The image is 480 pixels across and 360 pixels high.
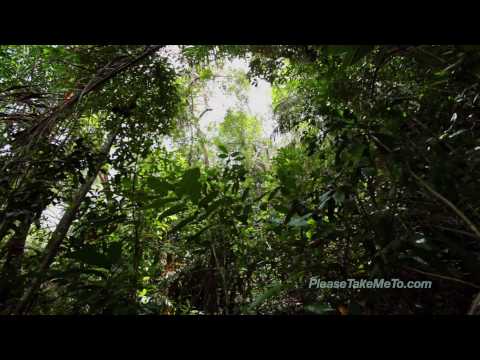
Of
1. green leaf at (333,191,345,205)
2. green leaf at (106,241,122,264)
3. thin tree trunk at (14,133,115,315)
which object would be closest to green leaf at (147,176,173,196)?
green leaf at (106,241,122,264)

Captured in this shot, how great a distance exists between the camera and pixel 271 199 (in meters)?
1.39

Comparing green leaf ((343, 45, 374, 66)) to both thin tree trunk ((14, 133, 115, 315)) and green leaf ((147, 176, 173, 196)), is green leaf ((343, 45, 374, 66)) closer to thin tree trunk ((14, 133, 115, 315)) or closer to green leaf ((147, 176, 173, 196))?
green leaf ((147, 176, 173, 196))

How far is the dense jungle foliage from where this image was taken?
978 millimetres

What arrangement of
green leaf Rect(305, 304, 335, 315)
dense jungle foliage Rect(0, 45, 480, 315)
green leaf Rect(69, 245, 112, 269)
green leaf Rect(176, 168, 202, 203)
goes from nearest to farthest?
green leaf Rect(305, 304, 335, 315)
dense jungle foliage Rect(0, 45, 480, 315)
green leaf Rect(69, 245, 112, 269)
green leaf Rect(176, 168, 202, 203)

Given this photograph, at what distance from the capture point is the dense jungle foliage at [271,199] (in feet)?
3.21

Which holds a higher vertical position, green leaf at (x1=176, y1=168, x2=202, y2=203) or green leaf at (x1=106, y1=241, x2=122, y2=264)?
green leaf at (x1=176, y1=168, x2=202, y2=203)

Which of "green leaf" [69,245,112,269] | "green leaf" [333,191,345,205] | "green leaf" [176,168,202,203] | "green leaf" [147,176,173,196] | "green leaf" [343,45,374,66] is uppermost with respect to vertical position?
"green leaf" [343,45,374,66]

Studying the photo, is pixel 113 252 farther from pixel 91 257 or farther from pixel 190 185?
pixel 190 185

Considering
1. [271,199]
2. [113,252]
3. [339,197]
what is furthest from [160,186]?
[339,197]


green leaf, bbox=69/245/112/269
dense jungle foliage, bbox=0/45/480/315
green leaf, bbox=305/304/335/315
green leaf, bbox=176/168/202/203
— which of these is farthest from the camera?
green leaf, bbox=176/168/202/203

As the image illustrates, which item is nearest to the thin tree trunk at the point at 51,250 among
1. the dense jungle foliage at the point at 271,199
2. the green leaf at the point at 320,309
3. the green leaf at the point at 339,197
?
the dense jungle foliage at the point at 271,199

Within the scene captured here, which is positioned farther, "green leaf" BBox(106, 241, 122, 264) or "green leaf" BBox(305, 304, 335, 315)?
"green leaf" BBox(106, 241, 122, 264)

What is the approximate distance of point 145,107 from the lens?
2.27 m
